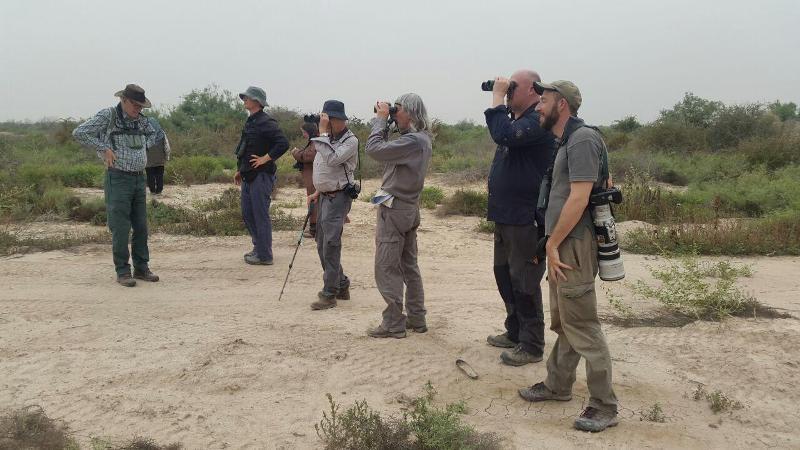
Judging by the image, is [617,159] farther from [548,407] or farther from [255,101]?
Result: [548,407]

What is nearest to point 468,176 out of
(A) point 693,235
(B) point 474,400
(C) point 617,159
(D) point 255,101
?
(C) point 617,159

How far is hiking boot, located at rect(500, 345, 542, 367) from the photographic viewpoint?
462 cm

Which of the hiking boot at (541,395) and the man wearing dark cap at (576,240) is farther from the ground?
the man wearing dark cap at (576,240)

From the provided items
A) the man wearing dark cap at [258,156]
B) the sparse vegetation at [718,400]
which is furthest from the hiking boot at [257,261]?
the sparse vegetation at [718,400]

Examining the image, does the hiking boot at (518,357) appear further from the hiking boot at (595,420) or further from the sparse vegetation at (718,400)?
the sparse vegetation at (718,400)

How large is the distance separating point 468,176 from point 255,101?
29.4 ft

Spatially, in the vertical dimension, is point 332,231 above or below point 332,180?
below

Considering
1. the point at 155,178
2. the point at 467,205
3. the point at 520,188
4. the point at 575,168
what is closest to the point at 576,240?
the point at 575,168

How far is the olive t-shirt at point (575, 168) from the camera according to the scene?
341 cm

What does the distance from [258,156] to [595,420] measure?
5.02 metres

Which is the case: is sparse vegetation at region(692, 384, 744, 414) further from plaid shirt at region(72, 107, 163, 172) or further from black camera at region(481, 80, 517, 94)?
plaid shirt at region(72, 107, 163, 172)

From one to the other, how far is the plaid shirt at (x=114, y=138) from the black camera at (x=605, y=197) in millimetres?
4865

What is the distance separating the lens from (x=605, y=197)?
138 inches

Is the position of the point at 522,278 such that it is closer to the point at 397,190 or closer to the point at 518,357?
the point at 518,357
